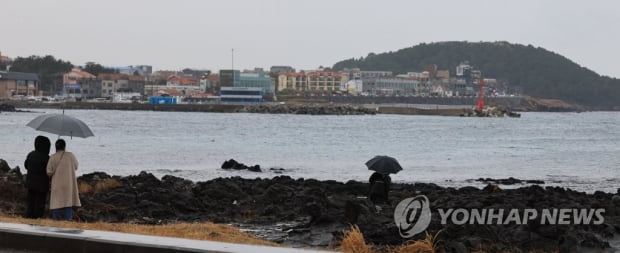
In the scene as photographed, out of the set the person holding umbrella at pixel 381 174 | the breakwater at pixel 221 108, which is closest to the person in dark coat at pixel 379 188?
the person holding umbrella at pixel 381 174

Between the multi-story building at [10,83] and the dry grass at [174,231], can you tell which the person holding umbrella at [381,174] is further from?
the multi-story building at [10,83]

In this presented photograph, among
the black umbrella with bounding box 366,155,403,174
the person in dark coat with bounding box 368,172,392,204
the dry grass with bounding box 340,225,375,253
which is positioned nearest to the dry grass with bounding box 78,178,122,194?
the person in dark coat with bounding box 368,172,392,204

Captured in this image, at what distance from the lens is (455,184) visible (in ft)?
111

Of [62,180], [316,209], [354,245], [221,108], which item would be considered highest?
[62,180]

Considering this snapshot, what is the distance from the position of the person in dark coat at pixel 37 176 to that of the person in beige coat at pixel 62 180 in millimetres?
252

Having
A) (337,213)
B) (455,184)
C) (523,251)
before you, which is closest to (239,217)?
(337,213)

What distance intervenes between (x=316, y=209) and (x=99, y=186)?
7149mm

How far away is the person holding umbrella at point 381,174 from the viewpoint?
19.2 metres

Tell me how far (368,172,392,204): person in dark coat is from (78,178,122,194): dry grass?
6.61 metres

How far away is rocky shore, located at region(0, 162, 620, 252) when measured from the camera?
1416cm

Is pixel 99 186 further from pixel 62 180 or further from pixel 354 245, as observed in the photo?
pixel 354 245

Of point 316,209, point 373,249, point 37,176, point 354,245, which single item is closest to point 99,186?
point 316,209

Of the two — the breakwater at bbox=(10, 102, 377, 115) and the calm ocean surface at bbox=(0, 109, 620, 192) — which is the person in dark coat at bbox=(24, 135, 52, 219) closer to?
the calm ocean surface at bbox=(0, 109, 620, 192)

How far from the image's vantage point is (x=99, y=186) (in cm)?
2325
